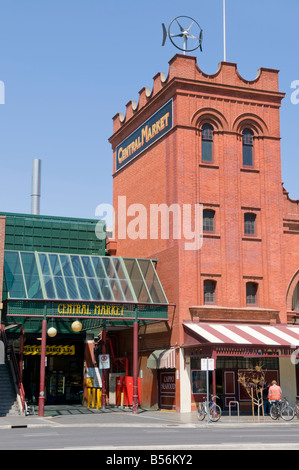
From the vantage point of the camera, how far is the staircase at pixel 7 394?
3462cm

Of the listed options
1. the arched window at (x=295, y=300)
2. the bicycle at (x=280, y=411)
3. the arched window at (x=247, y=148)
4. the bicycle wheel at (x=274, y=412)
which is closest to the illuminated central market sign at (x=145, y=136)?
the arched window at (x=247, y=148)

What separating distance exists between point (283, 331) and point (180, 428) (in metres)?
12.7

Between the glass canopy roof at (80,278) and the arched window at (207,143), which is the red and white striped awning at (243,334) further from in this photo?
the arched window at (207,143)

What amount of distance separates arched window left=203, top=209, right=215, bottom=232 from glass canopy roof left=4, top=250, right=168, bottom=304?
13.9 feet

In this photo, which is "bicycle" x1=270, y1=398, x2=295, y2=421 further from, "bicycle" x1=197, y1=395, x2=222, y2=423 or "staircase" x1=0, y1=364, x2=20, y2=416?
"staircase" x1=0, y1=364, x2=20, y2=416

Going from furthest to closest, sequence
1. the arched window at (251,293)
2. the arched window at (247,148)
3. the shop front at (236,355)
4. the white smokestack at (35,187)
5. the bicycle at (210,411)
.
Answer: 1. the white smokestack at (35,187)
2. the arched window at (247,148)
3. the arched window at (251,293)
4. the shop front at (236,355)
5. the bicycle at (210,411)

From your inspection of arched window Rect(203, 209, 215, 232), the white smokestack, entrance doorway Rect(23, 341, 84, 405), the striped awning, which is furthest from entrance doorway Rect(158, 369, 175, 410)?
the white smokestack

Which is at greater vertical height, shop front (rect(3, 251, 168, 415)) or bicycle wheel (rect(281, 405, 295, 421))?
shop front (rect(3, 251, 168, 415))

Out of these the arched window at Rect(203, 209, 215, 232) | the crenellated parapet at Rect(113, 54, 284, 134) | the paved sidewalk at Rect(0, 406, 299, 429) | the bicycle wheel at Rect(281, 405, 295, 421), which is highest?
the crenellated parapet at Rect(113, 54, 284, 134)

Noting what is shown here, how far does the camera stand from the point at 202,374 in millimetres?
36750

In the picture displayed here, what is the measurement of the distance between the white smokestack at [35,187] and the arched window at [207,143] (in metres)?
30.5

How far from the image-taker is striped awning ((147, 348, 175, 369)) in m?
36.5

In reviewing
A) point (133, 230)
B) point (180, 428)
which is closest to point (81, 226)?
point (133, 230)

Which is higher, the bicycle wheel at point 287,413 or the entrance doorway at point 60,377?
the entrance doorway at point 60,377
